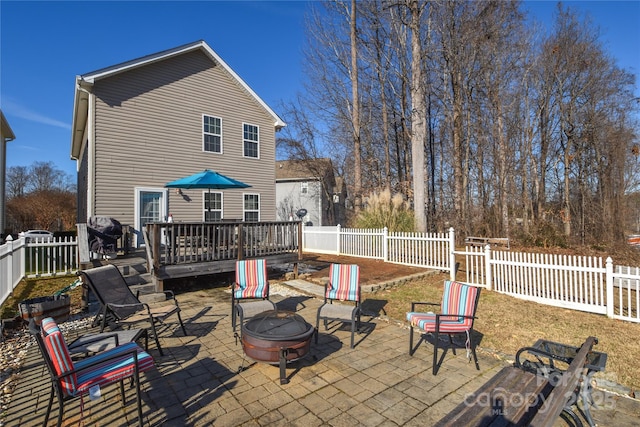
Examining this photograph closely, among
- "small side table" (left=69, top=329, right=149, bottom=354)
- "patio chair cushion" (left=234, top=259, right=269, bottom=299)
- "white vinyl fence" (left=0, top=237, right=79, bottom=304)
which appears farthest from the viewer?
"white vinyl fence" (left=0, top=237, right=79, bottom=304)

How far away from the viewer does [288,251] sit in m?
8.90

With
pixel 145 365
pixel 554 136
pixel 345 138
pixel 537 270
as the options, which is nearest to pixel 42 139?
pixel 345 138

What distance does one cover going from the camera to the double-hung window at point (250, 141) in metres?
13.5

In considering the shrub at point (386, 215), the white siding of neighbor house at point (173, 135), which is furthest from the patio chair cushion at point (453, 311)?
the white siding of neighbor house at point (173, 135)

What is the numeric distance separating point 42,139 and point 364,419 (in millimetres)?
31530

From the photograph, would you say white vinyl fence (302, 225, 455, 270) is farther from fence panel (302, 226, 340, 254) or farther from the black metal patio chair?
the black metal patio chair

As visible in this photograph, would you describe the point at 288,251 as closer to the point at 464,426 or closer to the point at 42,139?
the point at 464,426

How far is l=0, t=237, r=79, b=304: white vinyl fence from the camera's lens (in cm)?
654

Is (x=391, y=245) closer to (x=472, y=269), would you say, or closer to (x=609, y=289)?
(x=472, y=269)

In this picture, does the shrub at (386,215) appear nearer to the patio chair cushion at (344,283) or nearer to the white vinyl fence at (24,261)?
the patio chair cushion at (344,283)

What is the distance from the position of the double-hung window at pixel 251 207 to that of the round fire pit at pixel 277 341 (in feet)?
33.4

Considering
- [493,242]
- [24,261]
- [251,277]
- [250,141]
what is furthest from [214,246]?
[493,242]

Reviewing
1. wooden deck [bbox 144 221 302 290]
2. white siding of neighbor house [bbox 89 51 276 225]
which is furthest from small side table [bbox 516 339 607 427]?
white siding of neighbor house [bbox 89 51 276 225]

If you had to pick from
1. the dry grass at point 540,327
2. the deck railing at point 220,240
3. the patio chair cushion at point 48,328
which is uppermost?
the deck railing at point 220,240
